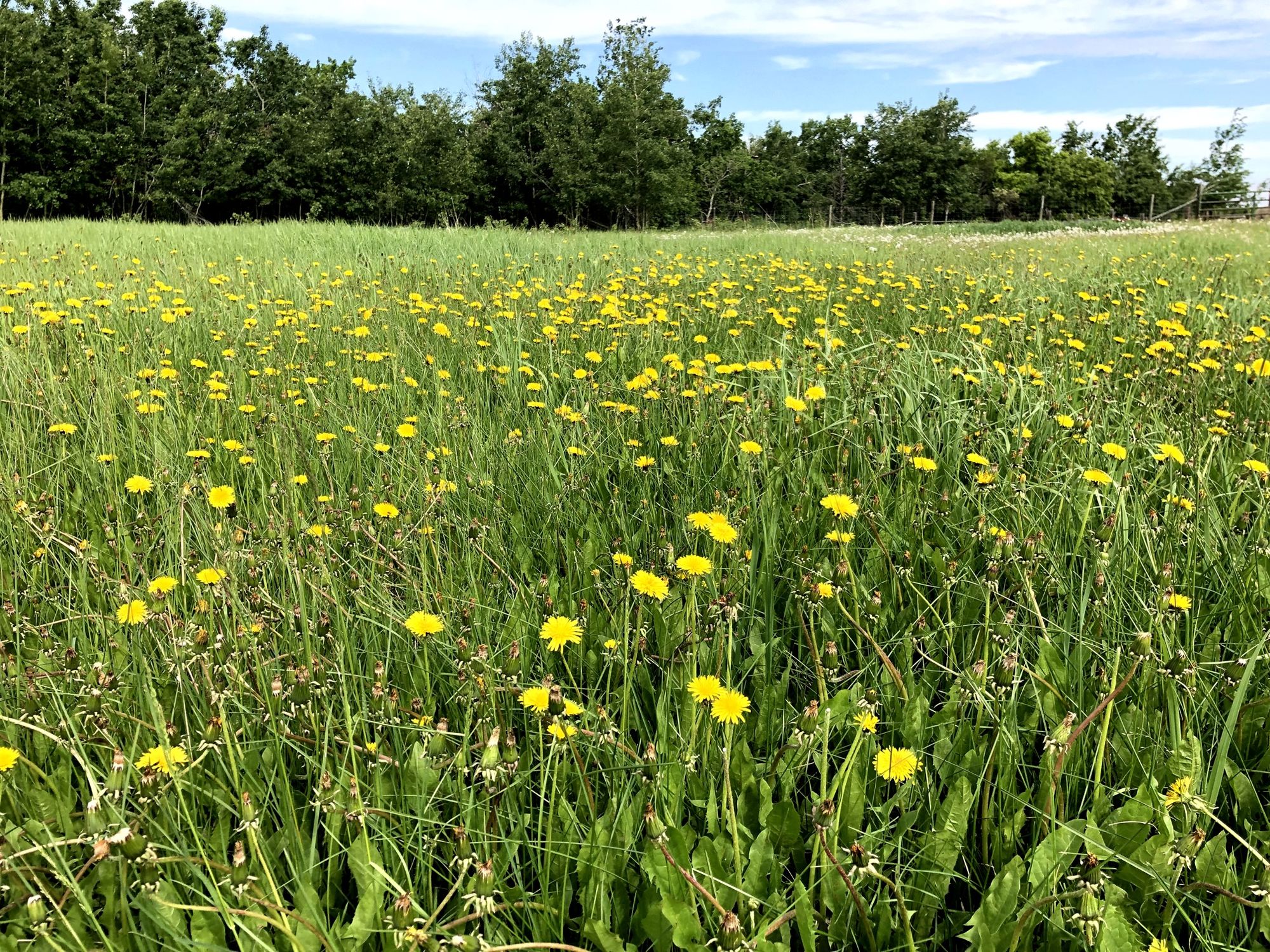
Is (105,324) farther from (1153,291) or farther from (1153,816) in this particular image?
(1153,291)

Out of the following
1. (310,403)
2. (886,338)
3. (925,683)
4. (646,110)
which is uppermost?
(646,110)

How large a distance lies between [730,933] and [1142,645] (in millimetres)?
810

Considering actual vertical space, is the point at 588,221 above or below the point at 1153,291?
above

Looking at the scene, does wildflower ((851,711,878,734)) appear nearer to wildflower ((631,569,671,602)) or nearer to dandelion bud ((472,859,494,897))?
wildflower ((631,569,671,602))

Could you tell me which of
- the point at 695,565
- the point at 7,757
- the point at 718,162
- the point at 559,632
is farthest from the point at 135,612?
the point at 718,162

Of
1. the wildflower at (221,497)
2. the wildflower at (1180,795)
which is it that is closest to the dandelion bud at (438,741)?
the wildflower at (221,497)

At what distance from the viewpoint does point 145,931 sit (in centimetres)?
102

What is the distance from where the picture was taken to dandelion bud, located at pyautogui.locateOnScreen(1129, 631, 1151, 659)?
117 cm

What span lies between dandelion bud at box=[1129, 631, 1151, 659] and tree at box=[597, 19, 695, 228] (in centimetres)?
3743

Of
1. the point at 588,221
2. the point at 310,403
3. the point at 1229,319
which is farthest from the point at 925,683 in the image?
the point at 588,221

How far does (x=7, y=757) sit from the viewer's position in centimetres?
105

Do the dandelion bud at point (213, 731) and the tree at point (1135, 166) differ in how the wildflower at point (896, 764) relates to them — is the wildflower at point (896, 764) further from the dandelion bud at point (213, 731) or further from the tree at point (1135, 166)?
the tree at point (1135, 166)

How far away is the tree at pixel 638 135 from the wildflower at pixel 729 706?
3749 cm

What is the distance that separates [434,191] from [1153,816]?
40.7 meters
